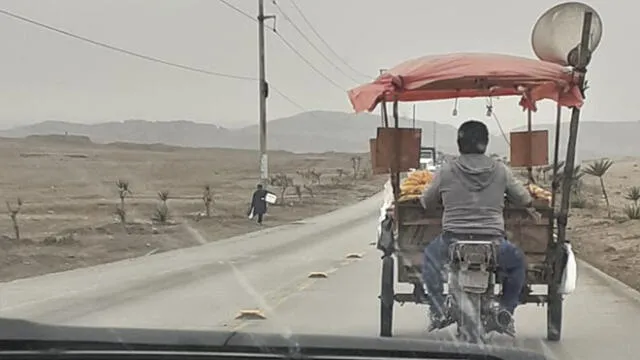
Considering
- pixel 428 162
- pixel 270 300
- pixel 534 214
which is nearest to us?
pixel 534 214

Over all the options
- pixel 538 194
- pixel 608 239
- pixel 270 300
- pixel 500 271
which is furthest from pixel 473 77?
pixel 608 239

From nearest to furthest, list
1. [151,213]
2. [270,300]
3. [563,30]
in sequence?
[563,30], [270,300], [151,213]

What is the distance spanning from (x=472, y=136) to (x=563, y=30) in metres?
1.95

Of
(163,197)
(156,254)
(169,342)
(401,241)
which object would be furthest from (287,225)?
(169,342)

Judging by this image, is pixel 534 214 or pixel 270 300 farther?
pixel 270 300

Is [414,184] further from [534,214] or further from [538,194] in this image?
[534,214]

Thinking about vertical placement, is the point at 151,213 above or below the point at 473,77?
below

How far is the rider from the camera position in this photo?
849 centimetres

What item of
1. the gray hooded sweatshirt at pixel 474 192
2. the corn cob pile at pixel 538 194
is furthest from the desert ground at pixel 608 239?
the gray hooded sweatshirt at pixel 474 192

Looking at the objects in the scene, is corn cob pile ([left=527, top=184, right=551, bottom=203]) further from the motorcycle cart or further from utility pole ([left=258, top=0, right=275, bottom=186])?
utility pole ([left=258, top=0, right=275, bottom=186])

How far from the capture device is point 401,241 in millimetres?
9766

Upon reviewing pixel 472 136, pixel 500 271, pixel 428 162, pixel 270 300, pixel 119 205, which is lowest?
pixel 119 205

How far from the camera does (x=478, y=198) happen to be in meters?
8.52

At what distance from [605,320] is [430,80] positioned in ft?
14.4
